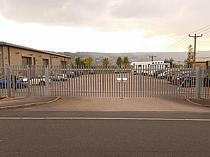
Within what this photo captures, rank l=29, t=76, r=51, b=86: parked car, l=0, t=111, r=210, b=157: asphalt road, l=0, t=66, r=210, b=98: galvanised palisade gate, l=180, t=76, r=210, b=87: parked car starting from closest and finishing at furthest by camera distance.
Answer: l=0, t=111, r=210, b=157: asphalt road → l=180, t=76, r=210, b=87: parked car → l=0, t=66, r=210, b=98: galvanised palisade gate → l=29, t=76, r=51, b=86: parked car

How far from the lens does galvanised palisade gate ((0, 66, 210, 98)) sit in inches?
637

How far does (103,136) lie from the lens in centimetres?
706

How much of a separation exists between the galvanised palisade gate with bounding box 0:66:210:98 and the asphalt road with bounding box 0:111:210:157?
6.21 metres

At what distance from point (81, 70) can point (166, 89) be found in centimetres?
502

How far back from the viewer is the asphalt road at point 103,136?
5.78 metres

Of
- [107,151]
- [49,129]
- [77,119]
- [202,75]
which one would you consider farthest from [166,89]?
[107,151]

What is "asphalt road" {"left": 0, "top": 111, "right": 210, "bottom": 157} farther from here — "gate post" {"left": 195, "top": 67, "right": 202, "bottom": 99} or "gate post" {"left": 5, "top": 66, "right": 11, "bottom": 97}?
"gate post" {"left": 5, "top": 66, "right": 11, "bottom": 97}

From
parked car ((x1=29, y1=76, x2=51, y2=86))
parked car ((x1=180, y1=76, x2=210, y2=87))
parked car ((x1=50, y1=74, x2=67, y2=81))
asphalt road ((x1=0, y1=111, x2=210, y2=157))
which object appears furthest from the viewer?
parked car ((x1=50, y1=74, x2=67, y2=81))

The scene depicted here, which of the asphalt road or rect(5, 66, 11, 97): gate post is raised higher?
rect(5, 66, 11, 97): gate post

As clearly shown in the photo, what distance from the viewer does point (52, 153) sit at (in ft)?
18.5

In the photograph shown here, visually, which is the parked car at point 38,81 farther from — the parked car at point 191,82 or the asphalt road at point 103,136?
the parked car at point 191,82

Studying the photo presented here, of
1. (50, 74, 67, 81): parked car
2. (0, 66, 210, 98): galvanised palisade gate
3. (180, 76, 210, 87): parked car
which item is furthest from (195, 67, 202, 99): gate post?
(50, 74, 67, 81): parked car

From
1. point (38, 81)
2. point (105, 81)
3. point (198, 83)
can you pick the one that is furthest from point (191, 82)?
point (38, 81)

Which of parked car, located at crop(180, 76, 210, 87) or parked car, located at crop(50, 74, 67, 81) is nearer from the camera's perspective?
parked car, located at crop(180, 76, 210, 87)
